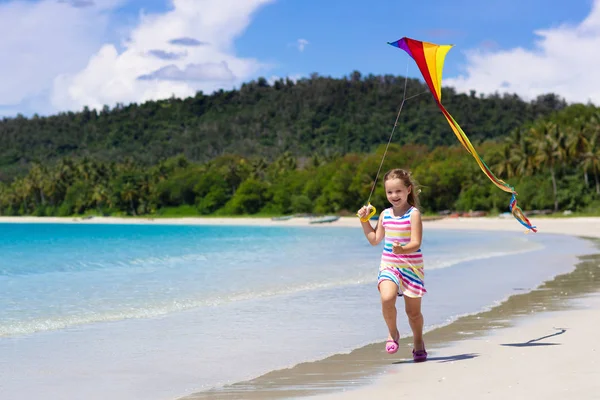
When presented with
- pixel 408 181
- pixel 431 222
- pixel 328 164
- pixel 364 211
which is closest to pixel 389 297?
pixel 364 211

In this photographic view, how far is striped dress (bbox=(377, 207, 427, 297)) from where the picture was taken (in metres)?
6.39

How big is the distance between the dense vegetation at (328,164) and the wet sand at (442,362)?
5.15ft

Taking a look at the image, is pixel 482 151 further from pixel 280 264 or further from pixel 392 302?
pixel 392 302

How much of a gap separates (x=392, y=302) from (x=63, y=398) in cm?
276

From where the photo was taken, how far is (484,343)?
7.48 meters

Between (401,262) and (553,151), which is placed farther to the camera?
(553,151)

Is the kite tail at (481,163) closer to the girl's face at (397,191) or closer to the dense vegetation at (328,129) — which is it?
the girl's face at (397,191)

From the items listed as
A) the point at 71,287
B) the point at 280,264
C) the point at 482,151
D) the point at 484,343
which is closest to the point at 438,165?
the point at 482,151

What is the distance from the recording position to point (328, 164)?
105 metres

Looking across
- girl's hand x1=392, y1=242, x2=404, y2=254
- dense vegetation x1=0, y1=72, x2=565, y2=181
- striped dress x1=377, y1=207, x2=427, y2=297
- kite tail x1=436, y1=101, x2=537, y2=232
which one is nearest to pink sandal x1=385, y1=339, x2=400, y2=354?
striped dress x1=377, y1=207, x2=427, y2=297

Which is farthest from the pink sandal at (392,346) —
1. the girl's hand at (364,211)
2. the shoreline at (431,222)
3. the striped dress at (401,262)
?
the shoreline at (431,222)

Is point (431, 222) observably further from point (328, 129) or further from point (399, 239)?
point (328, 129)

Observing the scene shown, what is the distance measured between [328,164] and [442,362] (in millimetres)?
99083

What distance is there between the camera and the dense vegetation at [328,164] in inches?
2798
